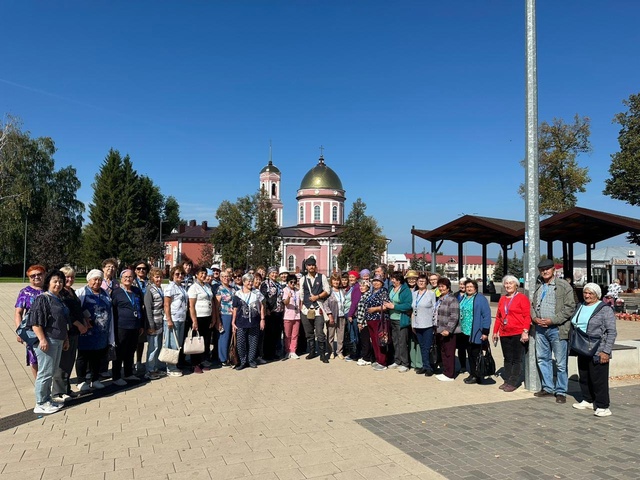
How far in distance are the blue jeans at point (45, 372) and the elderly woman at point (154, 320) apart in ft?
6.11

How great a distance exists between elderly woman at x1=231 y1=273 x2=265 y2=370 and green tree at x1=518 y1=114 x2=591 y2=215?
26.7m

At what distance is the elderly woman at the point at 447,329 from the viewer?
822 cm

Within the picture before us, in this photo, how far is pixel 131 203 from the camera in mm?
58406

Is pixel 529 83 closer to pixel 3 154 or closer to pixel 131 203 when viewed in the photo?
pixel 3 154

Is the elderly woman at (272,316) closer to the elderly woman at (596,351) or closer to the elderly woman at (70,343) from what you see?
the elderly woman at (70,343)

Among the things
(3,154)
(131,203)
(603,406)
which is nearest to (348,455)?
(603,406)

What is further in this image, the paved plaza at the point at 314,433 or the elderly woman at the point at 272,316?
the elderly woman at the point at 272,316

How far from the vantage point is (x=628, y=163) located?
30375 millimetres

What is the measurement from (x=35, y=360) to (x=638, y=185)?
33364 millimetres

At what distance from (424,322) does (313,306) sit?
8.04ft

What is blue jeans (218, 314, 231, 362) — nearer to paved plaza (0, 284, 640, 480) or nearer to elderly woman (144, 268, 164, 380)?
paved plaza (0, 284, 640, 480)

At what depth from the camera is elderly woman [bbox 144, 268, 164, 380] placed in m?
8.11

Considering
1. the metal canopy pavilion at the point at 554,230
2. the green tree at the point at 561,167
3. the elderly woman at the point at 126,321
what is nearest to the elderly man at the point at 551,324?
the elderly woman at the point at 126,321

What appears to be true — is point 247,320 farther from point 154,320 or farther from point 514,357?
point 514,357
